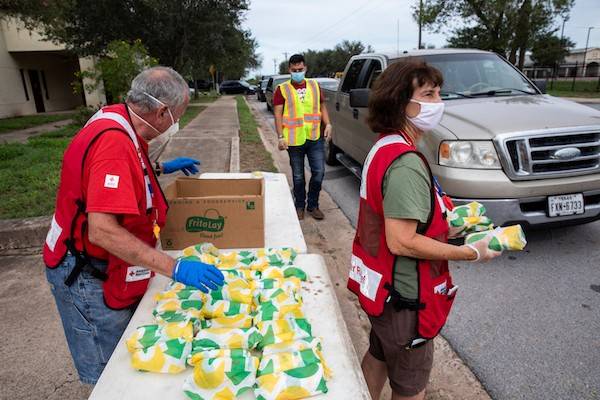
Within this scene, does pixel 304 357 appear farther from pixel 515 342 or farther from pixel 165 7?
pixel 165 7

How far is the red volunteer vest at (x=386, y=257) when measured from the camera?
1.58m

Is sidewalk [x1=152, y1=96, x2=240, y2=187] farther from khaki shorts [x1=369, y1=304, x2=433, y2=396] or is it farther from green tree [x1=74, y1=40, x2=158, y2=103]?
khaki shorts [x1=369, y1=304, x2=433, y2=396]

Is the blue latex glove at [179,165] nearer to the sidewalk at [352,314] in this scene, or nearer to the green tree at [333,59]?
the sidewalk at [352,314]

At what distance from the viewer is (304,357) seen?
→ 1.46 m

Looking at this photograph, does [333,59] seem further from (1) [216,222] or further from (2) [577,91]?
(1) [216,222]

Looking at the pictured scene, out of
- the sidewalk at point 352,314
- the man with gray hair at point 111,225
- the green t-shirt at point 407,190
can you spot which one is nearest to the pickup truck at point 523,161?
the sidewalk at point 352,314

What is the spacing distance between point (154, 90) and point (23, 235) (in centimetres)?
338

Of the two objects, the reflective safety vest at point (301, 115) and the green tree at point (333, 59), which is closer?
the reflective safety vest at point (301, 115)

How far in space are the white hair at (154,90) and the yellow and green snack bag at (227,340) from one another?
0.99 m

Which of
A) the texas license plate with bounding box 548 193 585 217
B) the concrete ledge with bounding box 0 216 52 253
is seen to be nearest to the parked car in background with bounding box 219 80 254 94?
the concrete ledge with bounding box 0 216 52 253

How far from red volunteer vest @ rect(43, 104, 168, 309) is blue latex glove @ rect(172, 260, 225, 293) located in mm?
293

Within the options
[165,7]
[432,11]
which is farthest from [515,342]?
[432,11]

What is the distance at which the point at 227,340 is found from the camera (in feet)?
5.21

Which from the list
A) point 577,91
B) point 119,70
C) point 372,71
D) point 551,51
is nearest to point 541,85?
point 372,71
